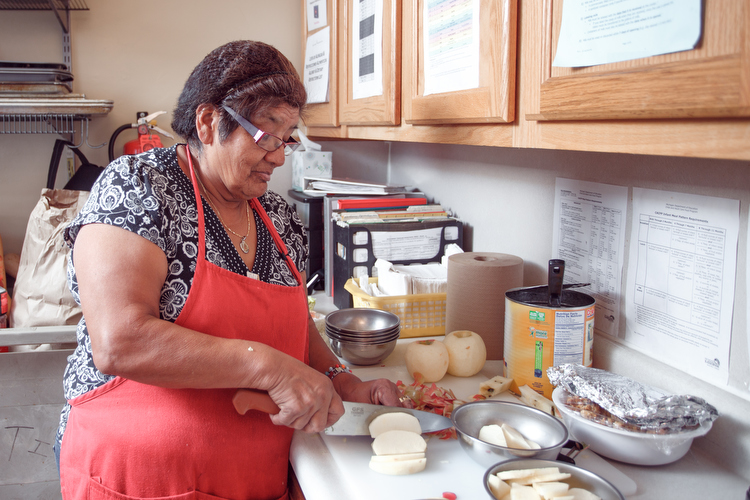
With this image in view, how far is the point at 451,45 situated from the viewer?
46.5 inches

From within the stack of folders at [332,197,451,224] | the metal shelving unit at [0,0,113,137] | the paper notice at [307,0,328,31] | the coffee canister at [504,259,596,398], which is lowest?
the coffee canister at [504,259,596,398]

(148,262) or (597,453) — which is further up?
(148,262)

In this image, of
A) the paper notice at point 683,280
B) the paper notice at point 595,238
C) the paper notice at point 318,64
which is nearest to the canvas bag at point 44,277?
the paper notice at point 318,64

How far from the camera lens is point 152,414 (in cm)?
101

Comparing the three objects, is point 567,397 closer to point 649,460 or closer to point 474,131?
point 649,460

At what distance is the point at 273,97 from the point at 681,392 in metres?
0.95

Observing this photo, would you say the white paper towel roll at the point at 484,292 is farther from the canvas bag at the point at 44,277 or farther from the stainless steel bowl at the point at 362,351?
the canvas bag at the point at 44,277

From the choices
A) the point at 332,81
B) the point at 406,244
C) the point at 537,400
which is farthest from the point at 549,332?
the point at 332,81

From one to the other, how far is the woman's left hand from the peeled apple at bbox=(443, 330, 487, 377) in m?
0.19

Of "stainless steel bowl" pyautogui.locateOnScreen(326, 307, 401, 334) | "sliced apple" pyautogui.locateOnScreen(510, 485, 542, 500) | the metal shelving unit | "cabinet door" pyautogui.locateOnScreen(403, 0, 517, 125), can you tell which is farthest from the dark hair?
the metal shelving unit

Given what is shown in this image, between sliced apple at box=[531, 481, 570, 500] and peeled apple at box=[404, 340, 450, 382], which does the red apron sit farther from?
sliced apple at box=[531, 481, 570, 500]

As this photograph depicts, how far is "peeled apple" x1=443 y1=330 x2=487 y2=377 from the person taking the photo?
50.6 inches

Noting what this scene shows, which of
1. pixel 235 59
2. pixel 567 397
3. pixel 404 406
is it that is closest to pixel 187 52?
pixel 235 59

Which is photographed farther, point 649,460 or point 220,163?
point 220,163
